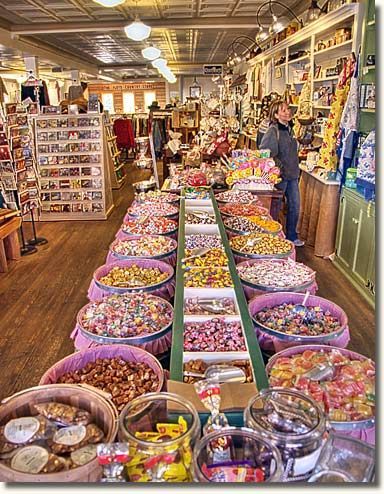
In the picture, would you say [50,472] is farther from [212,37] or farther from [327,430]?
[212,37]

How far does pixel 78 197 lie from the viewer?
314 inches

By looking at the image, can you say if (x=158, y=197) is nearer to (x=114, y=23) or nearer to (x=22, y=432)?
(x=22, y=432)

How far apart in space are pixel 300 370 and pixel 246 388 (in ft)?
1.29

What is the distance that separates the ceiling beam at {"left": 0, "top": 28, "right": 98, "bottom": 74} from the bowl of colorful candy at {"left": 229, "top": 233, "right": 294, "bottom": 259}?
8684 millimetres

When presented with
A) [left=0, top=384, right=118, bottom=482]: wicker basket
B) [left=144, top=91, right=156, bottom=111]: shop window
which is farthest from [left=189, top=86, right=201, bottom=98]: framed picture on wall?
[left=0, top=384, right=118, bottom=482]: wicker basket

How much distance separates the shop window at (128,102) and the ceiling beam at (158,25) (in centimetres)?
1428

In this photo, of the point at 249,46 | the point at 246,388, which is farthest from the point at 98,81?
the point at 246,388

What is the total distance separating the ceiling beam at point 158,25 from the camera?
9.58 metres

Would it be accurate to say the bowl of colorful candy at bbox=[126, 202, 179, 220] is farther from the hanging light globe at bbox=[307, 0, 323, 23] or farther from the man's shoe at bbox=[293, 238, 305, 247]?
the hanging light globe at bbox=[307, 0, 323, 23]

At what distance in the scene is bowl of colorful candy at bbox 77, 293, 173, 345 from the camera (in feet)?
7.32

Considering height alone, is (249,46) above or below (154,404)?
above

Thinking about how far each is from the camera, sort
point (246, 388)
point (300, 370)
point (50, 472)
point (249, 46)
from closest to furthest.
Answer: point (50, 472)
point (246, 388)
point (300, 370)
point (249, 46)

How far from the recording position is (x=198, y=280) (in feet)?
8.26

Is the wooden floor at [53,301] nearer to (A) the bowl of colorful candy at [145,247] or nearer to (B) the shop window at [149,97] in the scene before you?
(A) the bowl of colorful candy at [145,247]
